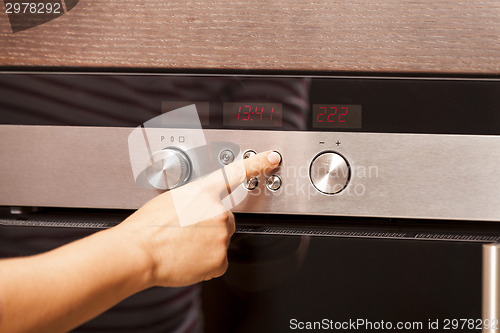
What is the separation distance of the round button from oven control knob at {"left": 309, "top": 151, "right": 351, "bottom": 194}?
3.7 inches

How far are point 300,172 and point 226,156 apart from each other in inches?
3.5

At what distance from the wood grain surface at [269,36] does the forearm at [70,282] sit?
0.22 m

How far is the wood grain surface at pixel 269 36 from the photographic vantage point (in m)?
0.40

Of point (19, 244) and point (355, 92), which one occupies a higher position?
point (355, 92)

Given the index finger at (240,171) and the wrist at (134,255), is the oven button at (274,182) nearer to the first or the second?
the index finger at (240,171)

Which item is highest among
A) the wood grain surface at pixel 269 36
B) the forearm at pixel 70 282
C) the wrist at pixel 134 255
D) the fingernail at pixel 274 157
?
the wood grain surface at pixel 269 36

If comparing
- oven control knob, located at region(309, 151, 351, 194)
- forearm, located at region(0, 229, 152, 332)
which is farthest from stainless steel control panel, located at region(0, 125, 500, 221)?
forearm, located at region(0, 229, 152, 332)

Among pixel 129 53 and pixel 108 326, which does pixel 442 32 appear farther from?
pixel 108 326

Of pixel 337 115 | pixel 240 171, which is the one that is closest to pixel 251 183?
pixel 240 171

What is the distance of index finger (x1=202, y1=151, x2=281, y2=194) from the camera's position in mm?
417

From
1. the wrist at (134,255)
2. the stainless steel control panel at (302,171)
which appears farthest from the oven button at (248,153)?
the wrist at (134,255)

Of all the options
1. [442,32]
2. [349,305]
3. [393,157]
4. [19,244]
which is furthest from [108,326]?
[442,32]

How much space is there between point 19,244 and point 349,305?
16.0 inches

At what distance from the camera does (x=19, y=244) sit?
1.52 feet
